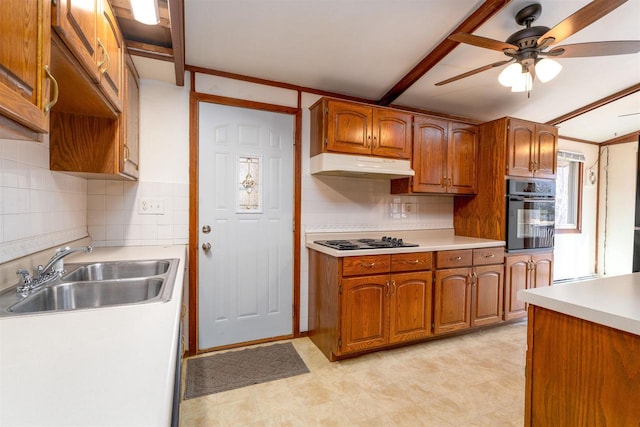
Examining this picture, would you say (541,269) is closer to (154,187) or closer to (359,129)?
(359,129)

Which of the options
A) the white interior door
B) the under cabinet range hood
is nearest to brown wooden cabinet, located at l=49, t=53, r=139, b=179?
the white interior door

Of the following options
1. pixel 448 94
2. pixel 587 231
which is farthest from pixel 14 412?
pixel 587 231

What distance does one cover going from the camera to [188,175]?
2.36 m

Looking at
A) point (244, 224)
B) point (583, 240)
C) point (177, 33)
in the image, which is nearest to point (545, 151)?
point (583, 240)

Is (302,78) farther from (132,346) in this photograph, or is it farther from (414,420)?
(414,420)

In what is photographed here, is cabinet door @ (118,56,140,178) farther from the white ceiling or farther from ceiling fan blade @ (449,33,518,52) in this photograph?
ceiling fan blade @ (449,33,518,52)

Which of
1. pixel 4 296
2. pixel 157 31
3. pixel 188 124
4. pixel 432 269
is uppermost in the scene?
pixel 157 31

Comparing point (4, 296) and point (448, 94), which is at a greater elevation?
point (448, 94)

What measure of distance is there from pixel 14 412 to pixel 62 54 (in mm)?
1025

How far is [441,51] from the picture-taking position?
228 centimetres

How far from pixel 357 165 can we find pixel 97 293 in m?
1.94

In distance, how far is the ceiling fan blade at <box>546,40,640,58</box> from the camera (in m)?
1.69

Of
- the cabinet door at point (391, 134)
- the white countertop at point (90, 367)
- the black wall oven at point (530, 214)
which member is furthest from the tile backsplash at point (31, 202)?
the black wall oven at point (530, 214)

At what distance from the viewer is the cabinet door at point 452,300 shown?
8.57ft
